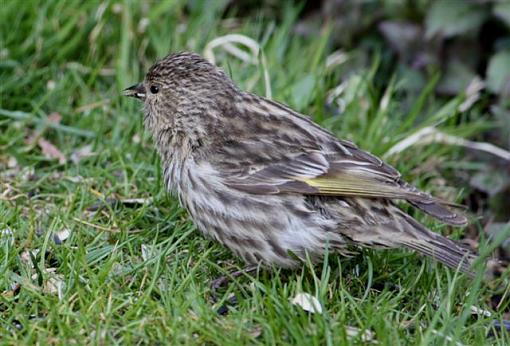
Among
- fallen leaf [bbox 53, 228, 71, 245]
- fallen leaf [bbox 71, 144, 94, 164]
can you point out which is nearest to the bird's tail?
fallen leaf [bbox 53, 228, 71, 245]

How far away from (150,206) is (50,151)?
0.91m

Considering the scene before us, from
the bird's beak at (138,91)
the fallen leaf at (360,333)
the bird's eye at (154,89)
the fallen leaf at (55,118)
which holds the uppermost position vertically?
the bird's eye at (154,89)

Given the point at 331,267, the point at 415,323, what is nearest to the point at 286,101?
the point at 331,267

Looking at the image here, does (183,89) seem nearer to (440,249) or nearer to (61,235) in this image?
(61,235)

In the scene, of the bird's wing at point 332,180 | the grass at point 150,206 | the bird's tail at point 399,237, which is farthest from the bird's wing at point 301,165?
the grass at point 150,206

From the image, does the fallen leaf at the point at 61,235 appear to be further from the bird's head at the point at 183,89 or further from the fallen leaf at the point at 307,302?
the fallen leaf at the point at 307,302

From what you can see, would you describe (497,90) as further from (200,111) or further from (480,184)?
(200,111)

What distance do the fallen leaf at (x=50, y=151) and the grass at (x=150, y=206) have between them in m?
0.04

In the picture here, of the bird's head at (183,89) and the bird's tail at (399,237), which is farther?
the bird's head at (183,89)

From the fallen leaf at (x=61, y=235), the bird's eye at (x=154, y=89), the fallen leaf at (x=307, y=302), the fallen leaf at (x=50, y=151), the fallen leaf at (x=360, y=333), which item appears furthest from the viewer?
the fallen leaf at (x=50, y=151)

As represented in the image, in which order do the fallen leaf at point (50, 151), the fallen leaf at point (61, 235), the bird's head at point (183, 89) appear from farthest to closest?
the fallen leaf at point (50, 151) < the bird's head at point (183, 89) < the fallen leaf at point (61, 235)

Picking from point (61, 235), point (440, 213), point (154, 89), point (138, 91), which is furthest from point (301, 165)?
point (61, 235)

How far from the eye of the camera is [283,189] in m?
4.53

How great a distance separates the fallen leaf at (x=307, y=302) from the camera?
402cm
